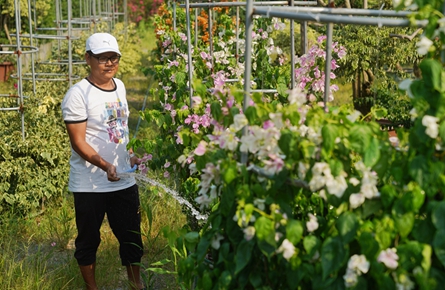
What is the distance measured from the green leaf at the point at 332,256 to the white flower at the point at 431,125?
347 mm

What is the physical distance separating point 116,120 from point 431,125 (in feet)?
7.44

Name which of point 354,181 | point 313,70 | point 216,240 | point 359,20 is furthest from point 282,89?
point 354,181

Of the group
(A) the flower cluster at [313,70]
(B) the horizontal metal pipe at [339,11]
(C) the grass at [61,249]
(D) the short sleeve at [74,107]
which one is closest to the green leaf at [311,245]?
(B) the horizontal metal pipe at [339,11]

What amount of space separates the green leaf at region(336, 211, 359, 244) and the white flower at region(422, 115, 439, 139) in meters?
0.27

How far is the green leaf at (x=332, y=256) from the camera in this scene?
171 cm

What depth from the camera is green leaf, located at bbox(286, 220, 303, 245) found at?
69.5 inches

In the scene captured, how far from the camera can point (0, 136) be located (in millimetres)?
5668

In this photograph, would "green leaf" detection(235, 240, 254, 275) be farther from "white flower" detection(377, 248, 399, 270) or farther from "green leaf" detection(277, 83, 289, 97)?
"green leaf" detection(277, 83, 289, 97)

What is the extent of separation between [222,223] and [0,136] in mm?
4023

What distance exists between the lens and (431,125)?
1606 mm

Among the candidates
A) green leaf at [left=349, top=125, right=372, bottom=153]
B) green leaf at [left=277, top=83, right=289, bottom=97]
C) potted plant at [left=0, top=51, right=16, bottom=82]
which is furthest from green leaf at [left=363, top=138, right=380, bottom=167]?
potted plant at [left=0, top=51, right=16, bottom=82]

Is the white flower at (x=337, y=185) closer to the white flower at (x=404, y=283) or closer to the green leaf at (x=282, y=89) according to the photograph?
the white flower at (x=404, y=283)

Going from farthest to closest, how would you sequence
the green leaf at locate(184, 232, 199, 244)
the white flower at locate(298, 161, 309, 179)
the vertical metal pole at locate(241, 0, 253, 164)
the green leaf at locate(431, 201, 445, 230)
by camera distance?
the green leaf at locate(184, 232, 199, 244) < the vertical metal pole at locate(241, 0, 253, 164) < the white flower at locate(298, 161, 309, 179) < the green leaf at locate(431, 201, 445, 230)

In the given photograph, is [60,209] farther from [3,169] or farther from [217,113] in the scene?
[217,113]
